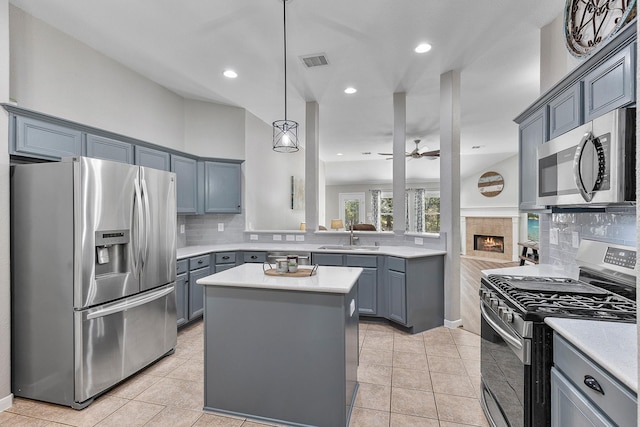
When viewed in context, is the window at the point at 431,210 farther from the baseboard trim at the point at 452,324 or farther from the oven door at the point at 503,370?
the oven door at the point at 503,370

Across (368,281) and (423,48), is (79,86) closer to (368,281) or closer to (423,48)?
(423,48)

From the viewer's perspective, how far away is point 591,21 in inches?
73.5

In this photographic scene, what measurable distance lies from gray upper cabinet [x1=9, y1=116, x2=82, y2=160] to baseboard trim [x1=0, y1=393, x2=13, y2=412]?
167 centimetres

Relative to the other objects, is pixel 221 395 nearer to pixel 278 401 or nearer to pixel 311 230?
pixel 278 401

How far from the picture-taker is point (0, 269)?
2154 millimetres

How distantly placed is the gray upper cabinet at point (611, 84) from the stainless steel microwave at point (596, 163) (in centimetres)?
10

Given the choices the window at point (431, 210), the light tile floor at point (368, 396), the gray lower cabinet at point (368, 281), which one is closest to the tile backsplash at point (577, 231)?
the light tile floor at point (368, 396)

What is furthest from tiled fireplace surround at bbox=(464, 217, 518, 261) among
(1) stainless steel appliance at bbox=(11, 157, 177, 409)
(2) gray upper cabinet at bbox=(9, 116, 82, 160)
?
(2) gray upper cabinet at bbox=(9, 116, 82, 160)

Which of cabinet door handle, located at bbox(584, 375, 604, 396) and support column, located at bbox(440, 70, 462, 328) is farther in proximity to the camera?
support column, located at bbox(440, 70, 462, 328)

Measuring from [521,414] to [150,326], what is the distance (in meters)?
2.64

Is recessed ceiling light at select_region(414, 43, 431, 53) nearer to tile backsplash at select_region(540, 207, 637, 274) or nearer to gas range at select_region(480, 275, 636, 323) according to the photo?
tile backsplash at select_region(540, 207, 637, 274)

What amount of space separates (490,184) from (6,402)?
31.6 ft

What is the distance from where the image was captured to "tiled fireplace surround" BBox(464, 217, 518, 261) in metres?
8.06

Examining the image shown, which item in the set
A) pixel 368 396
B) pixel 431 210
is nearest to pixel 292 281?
pixel 368 396
